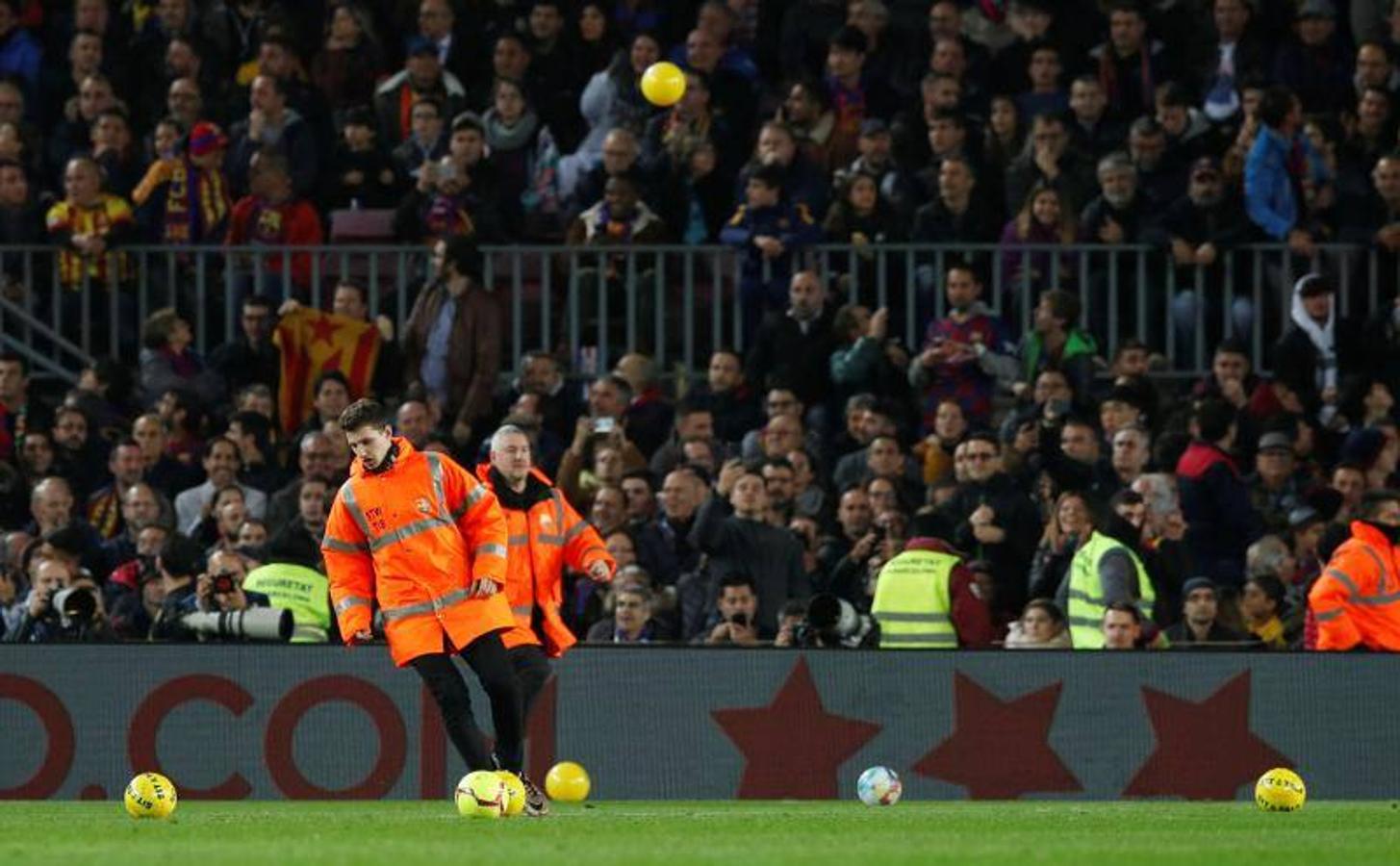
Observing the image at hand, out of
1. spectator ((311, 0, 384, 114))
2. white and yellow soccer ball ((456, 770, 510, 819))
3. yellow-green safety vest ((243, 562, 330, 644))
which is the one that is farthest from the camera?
spectator ((311, 0, 384, 114))

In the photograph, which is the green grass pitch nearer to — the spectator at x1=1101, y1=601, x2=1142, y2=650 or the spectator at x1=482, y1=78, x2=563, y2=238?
the spectator at x1=1101, y1=601, x2=1142, y2=650

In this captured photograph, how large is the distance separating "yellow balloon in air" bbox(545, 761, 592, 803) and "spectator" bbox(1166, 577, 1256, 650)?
3.68 metres

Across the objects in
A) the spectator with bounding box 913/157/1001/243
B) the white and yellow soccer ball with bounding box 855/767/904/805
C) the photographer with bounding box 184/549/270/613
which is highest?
the spectator with bounding box 913/157/1001/243

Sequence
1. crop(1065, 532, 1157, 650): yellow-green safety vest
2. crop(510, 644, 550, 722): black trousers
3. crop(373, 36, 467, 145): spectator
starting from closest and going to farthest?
1. crop(510, 644, 550, 722): black trousers
2. crop(1065, 532, 1157, 650): yellow-green safety vest
3. crop(373, 36, 467, 145): spectator

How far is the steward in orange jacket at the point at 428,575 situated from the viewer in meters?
15.0

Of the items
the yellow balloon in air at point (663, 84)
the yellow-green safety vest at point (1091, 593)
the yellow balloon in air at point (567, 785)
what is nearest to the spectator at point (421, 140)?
the yellow balloon in air at point (663, 84)

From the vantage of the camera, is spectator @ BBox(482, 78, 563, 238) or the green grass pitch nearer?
the green grass pitch

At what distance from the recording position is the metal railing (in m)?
23.6

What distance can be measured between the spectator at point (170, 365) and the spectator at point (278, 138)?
1.48 metres

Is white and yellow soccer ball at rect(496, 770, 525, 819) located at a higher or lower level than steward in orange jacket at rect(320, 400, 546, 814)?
lower

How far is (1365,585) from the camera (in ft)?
60.8

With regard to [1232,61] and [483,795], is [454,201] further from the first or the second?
[483,795]

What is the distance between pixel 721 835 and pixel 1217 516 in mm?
8597

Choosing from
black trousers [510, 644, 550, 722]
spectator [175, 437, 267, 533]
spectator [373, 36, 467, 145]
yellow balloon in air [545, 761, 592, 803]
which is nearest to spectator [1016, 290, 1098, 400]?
spectator [373, 36, 467, 145]
